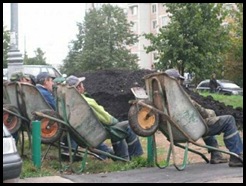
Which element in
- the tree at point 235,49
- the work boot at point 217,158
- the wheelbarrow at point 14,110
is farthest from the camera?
the tree at point 235,49

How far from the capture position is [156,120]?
8.12 m

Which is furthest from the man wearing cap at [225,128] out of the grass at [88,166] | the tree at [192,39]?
the tree at [192,39]

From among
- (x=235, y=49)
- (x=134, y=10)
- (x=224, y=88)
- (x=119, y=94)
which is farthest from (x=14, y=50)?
(x=134, y=10)

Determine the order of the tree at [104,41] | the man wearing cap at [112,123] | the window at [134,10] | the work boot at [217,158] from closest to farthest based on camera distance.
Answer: the man wearing cap at [112,123] < the work boot at [217,158] < the tree at [104,41] < the window at [134,10]

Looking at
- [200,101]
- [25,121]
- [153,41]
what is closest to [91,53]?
[153,41]

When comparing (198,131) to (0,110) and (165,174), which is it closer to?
(165,174)

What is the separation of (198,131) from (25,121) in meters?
2.82

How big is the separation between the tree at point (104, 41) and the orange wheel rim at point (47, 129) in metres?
42.6

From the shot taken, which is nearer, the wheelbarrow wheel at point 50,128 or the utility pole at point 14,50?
the wheelbarrow wheel at point 50,128

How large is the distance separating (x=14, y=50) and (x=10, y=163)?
7.74m

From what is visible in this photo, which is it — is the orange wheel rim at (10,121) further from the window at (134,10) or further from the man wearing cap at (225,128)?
the window at (134,10)

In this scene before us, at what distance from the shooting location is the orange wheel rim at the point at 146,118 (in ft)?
26.3

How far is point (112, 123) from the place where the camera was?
860cm

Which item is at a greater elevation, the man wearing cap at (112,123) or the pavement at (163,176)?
the man wearing cap at (112,123)
